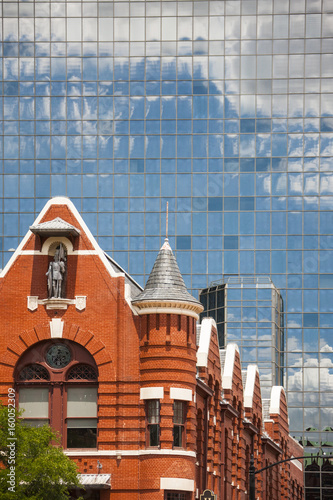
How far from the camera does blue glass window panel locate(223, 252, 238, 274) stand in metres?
143

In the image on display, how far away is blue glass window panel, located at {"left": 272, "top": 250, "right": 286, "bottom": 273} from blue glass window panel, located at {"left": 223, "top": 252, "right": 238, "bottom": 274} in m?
4.40

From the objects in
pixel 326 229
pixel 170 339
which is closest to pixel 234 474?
pixel 170 339

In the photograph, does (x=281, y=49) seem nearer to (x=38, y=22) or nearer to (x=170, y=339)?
(x=38, y=22)

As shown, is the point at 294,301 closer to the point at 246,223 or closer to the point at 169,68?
the point at 246,223

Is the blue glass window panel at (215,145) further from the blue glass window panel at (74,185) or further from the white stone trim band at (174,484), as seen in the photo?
the white stone trim band at (174,484)

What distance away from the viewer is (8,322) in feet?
196

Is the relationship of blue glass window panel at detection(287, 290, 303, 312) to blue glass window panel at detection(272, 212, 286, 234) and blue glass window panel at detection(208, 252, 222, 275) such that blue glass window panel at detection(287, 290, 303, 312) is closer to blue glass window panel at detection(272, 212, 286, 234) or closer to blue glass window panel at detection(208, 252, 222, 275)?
blue glass window panel at detection(272, 212, 286, 234)

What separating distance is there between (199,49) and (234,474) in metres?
77.2

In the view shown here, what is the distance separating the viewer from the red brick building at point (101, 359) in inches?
2282

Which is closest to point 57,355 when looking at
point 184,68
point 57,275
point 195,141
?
point 57,275

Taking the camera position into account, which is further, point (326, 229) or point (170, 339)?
point (326, 229)

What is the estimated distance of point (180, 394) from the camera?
5888 centimetres

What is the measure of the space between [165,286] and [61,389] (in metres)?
7.04

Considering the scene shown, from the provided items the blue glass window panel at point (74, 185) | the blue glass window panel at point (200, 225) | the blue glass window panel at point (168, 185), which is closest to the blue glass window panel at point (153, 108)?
the blue glass window panel at point (168, 185)
